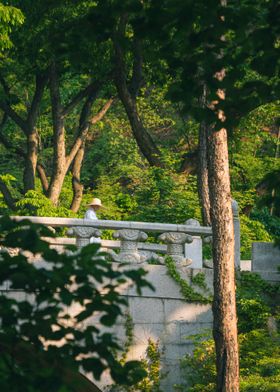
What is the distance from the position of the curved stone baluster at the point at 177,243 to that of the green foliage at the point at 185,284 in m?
0.13

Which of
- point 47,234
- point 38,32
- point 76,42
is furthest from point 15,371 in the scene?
point 38,32

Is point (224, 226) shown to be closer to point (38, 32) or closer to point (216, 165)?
point (216, 165)

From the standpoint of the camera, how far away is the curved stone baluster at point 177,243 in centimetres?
2148

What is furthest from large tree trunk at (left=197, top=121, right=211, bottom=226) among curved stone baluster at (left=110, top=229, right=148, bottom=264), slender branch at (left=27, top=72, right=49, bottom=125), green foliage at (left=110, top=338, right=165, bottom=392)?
slender branch at (left=27, top=72, right=49, bottom=125)

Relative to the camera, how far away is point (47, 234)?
31.3 ft

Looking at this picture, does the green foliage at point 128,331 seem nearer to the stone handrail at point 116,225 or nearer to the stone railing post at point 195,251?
the stone handrail at point 116,225

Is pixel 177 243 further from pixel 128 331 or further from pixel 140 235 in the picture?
pixel 128 331

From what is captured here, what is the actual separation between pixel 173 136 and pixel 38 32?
16.2 m

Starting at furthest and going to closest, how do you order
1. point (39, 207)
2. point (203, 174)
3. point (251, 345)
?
1. point (39, 207)
2. point (203, 174)
3. point (251, 345)

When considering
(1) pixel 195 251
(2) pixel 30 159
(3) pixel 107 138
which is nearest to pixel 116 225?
(1) pixel 195 251

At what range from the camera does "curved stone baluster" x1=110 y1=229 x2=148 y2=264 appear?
826 inches

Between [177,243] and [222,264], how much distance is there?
2581 mm

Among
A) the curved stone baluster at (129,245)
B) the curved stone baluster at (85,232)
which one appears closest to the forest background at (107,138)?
the curved stone baluster at (129,245)

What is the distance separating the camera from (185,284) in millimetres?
21812
